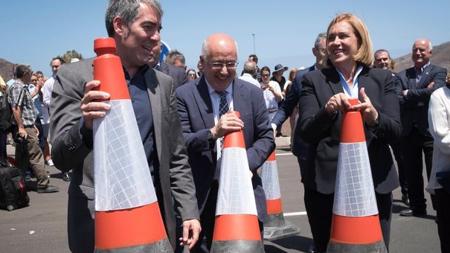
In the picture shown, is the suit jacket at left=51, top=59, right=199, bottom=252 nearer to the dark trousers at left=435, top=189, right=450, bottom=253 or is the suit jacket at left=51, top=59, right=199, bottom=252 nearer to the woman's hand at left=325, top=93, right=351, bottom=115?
the woman's hand at left=325, top=93, right=351, bottom=115

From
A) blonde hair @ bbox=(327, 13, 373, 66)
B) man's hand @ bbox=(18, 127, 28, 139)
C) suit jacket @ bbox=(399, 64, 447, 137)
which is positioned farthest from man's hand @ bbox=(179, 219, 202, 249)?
man's hand @ bbox=(18, 127, 28, 139)

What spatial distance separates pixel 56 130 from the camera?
2.23 meters

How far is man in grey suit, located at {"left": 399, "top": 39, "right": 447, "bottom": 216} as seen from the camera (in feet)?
21.8

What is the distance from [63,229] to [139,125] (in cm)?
468

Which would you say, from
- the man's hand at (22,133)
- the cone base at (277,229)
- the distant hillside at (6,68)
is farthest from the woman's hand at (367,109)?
the distant hillside at (6,68)

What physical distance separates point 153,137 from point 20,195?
6.00 meters

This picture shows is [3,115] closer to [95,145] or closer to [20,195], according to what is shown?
[20,195]

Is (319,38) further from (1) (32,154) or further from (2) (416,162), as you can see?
(1) (32,154)

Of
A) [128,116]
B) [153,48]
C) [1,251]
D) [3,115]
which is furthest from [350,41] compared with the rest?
[3,115]

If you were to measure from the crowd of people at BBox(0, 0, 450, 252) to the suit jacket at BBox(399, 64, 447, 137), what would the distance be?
2048 millimetres

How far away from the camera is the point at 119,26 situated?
7.67 ft

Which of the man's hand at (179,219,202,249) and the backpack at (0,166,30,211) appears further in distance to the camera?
the backpack at (0,166,30,211)

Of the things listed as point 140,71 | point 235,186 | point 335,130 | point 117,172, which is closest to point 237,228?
point 235,186

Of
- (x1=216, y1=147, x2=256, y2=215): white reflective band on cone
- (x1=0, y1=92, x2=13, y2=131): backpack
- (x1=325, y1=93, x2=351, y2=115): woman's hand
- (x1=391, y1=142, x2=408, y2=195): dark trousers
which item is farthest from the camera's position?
(x1=0, y1=92, x2=13, y2=131): backpack
